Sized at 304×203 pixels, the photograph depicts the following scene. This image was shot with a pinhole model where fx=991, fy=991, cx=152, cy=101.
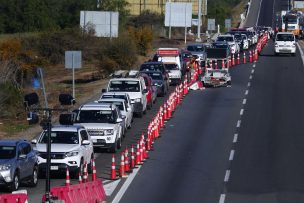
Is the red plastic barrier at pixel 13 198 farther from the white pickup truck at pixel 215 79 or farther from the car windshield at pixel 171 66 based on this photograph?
the car windshield at pixel 171 66

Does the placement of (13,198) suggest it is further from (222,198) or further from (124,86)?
(124,86)

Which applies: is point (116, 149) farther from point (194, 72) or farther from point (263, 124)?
point (194, 72)

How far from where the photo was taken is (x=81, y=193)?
22.9 meters

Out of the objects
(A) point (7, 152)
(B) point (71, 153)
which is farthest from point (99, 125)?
(A) point (7, 152)

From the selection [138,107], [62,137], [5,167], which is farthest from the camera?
[138,107]

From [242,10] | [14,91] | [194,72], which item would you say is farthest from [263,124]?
[242,10]

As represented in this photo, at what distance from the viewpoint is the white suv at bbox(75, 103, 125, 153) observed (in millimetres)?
33875

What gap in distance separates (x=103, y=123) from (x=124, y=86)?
10.5 meters

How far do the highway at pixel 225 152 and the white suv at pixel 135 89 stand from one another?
67 centimetres

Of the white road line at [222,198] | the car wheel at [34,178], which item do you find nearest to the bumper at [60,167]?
the car wheel at [34,178]

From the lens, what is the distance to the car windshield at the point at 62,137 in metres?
29.7

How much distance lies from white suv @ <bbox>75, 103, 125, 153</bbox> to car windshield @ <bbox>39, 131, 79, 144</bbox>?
3.94 meters

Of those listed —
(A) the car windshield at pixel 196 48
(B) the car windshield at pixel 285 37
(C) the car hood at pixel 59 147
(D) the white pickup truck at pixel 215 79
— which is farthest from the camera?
(B) the car windshield at pixel 285 37

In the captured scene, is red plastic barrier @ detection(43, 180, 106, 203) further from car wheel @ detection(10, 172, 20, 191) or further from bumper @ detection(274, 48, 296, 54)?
bumper @ detection(274, 48, 296, 54)
